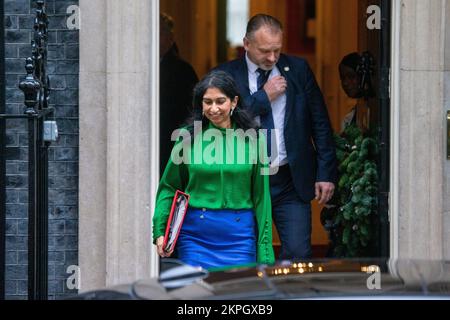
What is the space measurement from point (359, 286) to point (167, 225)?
10.4 feet

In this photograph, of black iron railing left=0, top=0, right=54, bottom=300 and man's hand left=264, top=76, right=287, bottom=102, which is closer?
black iron railing left=0, top=0, right=54, bottom=300

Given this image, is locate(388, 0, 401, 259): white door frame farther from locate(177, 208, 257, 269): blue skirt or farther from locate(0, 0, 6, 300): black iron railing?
locate(0, 0, 6, 300): black iron railing

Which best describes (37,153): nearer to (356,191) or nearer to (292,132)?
(292,132)

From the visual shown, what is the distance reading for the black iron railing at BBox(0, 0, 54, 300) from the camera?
306 inches

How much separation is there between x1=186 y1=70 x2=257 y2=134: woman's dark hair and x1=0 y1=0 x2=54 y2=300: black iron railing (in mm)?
1048

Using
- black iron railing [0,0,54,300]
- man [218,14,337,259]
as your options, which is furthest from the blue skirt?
man [218,14,337,259]

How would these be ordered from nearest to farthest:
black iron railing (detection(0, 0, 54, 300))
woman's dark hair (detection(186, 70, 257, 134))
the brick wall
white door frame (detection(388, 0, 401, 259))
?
1. woman's dark hair (detection(186, 70, 257, 134))
2. black iron railing (detection(0, 0, 54, 300))
3. white door frame (detection(388, 0, 401, 259))
4. the brick wall

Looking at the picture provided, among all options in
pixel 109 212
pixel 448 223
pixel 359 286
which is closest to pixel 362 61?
pixel 448 223

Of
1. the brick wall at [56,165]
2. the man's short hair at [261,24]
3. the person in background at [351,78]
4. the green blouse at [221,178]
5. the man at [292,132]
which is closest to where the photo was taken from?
the green blouse at [221,178]

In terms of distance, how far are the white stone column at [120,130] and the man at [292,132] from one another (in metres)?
0.61

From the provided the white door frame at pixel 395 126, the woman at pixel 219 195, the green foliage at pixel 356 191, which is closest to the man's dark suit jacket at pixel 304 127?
the green foliage at pixel 356 191

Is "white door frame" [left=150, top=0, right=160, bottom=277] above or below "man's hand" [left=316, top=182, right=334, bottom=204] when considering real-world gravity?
above

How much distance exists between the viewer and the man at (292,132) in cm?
844

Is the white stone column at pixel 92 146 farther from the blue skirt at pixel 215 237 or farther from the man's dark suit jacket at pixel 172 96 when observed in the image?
the blue skirt at pixel 215 237
